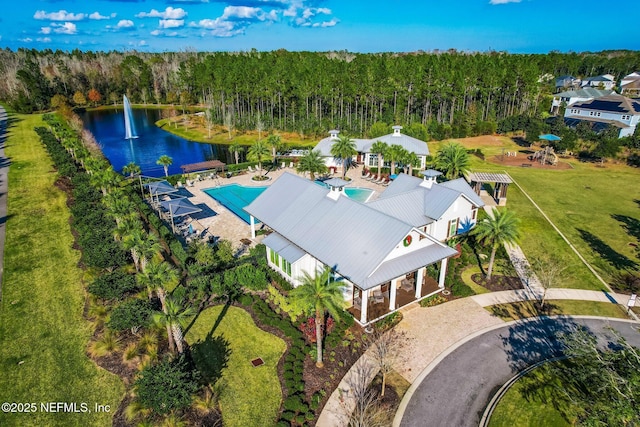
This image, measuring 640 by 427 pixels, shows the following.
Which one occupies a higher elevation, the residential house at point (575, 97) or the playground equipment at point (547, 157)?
the residential house at point (575, 97)

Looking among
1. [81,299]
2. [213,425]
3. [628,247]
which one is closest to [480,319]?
[213,425]

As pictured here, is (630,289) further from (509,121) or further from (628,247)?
(509,121)

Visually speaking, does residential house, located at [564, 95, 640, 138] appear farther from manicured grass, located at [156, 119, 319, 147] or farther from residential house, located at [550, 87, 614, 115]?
manicured grass, located at [156, 119, 319, 147]

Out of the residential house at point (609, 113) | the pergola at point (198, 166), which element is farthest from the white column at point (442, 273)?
the residential house at point (609, 113)

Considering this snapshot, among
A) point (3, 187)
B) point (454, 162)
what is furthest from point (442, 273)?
point (3, 187)

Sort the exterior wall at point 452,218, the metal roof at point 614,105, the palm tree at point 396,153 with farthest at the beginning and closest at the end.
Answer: the metal roof at point 614,105 → the palm tree at point 396,153 → the exterior wall at point 452,218

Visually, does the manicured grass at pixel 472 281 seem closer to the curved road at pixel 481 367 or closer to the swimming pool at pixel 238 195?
the curved road at pixel 481 367

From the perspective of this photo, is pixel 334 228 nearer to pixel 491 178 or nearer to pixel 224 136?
pixel 491 178
